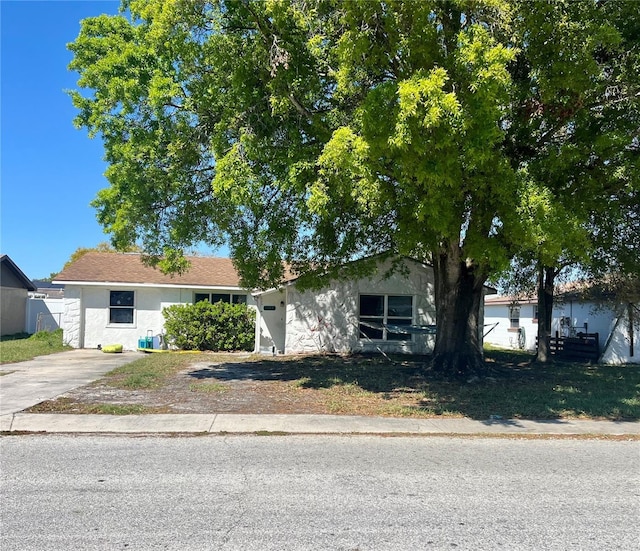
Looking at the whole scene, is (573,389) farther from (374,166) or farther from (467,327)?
(374,166)

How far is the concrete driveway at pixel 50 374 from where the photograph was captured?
10.8 m

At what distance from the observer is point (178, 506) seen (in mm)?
5180

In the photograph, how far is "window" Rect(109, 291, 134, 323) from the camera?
21812 mm

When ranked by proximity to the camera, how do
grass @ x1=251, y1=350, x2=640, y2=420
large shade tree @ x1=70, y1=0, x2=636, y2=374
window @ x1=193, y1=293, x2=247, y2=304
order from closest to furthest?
1. large shade tree @ x1=70, y1=0, x2=636, y2=374
2. grass @ x1=251, y1=350, x2=640, y2=420
3. window @ x1=193, y1=293, x2=247, y2=304

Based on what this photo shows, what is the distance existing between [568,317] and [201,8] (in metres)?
22.2

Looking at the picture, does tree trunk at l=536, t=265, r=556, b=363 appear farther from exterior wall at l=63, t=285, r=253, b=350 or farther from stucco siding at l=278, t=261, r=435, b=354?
exterior wall at l=63, t=285, r=253, b=350

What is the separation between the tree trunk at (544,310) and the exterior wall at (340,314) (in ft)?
12.8

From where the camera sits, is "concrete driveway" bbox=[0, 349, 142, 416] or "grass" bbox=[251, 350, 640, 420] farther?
"concrete driveway" bbox=[0, 349, 142, 416]

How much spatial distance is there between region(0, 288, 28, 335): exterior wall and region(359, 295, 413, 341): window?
65.0 ft

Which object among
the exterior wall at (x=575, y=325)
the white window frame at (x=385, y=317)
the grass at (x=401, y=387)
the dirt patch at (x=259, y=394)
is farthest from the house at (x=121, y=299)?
the exterior wall at (x=575, y=325)

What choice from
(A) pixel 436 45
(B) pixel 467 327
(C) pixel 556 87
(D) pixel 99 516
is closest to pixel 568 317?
(B) pixel 467 327

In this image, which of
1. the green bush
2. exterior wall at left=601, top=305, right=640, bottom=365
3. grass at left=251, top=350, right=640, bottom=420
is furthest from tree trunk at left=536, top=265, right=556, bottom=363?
the green bush

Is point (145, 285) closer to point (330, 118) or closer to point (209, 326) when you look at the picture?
point (209, 326)

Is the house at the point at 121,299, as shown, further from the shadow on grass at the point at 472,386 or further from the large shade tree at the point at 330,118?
the large shade tree at the point at 330,118
